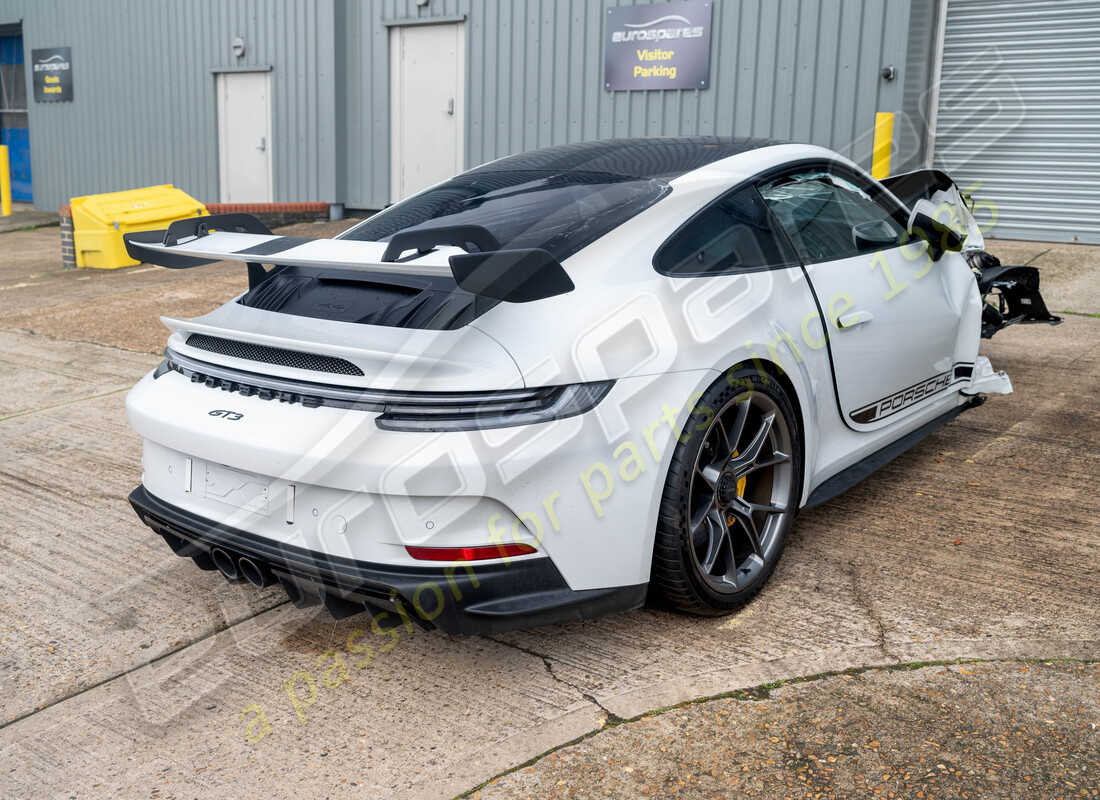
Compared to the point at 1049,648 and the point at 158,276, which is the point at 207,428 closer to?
the point at 1049,648

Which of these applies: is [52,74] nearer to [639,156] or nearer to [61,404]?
[61,404]

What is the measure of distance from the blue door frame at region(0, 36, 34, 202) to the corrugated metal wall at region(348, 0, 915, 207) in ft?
33.2

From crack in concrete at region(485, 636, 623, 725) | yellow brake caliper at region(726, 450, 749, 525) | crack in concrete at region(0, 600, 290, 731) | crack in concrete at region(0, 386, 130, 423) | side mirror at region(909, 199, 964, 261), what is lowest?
crack in concrete at region(0, 386, 130, 423)

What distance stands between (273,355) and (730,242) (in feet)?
4.71

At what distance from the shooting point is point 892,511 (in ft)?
12.9

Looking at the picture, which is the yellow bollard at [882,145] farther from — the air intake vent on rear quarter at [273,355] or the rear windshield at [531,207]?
the air intake vent on rear quarter at [273,355]

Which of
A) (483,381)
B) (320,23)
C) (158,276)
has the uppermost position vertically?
(320,23)

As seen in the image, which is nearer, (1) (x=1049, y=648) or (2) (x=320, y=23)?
(1) (x=1049, y=648)

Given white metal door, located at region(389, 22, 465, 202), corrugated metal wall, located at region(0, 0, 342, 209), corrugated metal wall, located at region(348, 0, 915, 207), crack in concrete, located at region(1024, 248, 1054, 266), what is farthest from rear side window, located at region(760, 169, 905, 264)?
corrugated metal wall, located at region(0, 0, 342, 209)

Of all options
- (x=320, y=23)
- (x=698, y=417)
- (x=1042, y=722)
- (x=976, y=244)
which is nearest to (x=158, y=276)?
(x=320, y=23)

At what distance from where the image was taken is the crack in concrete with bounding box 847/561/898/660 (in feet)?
9.43

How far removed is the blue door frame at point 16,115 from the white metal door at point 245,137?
7047mm

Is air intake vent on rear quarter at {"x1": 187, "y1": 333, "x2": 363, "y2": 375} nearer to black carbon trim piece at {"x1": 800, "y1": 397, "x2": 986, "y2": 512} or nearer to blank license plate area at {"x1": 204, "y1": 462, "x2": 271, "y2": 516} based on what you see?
blank license plate area at {"x1": 204, "y1": 462, "x2": 271, "y2": 516}

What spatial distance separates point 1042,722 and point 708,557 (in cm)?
95
